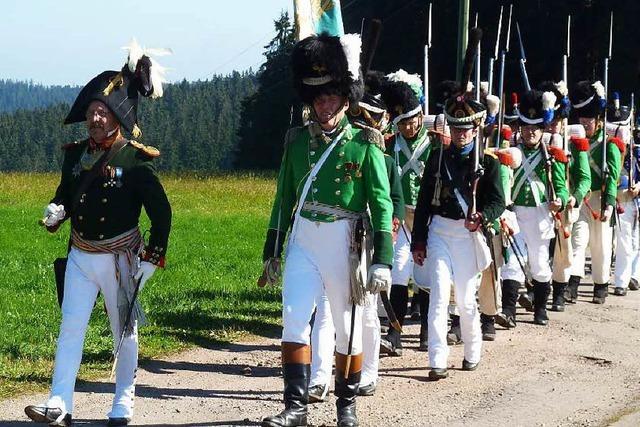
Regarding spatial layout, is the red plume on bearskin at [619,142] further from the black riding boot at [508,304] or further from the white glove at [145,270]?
the white glove at [145,270]

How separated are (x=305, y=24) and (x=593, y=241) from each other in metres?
5.03

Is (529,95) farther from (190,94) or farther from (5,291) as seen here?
(190,94)

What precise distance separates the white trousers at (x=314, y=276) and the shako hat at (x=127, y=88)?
3.70ft

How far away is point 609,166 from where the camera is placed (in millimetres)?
13227

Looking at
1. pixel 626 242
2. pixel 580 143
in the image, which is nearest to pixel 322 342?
pixel 580 143

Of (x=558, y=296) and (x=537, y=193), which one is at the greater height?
(x=537, y=193)

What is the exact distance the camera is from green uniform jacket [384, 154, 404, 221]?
837cm

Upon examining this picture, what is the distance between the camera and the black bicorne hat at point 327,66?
287 inches

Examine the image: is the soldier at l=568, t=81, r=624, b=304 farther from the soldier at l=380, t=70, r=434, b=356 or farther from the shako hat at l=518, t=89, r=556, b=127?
the soldier at l=380, t=70, r=434, b=356

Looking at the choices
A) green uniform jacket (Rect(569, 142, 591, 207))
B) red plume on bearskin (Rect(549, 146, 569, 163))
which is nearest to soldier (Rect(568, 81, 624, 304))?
green uniform jacket (Rect(569, 142, 591, 207))

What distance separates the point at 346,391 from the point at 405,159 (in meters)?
3.10

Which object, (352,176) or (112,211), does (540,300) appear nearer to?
(352,176)

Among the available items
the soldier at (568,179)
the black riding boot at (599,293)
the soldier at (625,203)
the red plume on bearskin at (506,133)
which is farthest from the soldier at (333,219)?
the soldier at (625,203)

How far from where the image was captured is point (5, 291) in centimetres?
1279
